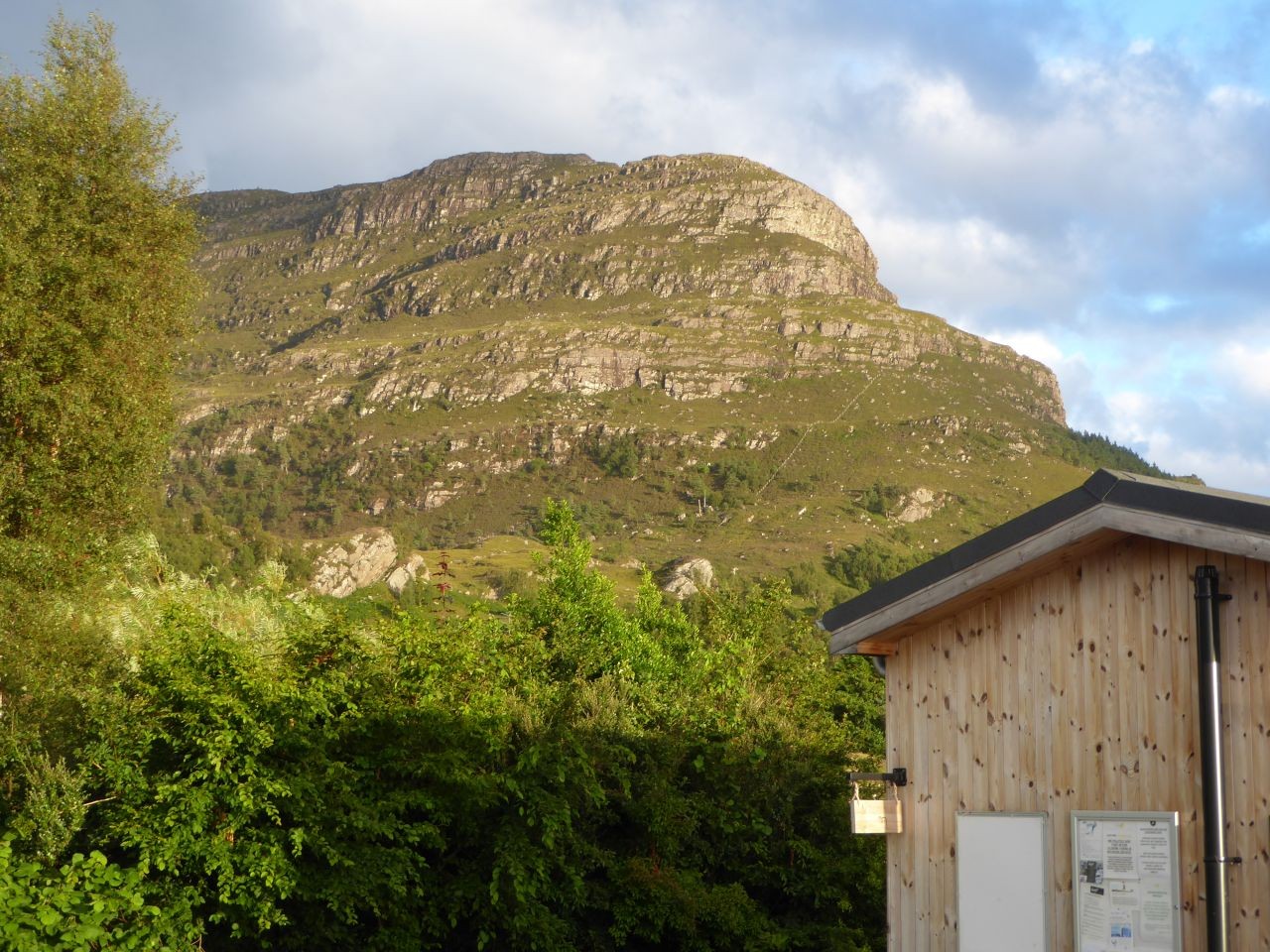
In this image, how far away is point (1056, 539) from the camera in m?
8.65

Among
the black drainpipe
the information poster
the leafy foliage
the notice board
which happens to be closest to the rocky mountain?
the leafy foliage

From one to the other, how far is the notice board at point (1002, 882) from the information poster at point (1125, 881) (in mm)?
261

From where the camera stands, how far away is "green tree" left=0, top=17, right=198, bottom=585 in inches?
702

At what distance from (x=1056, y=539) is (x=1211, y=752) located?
1619mm

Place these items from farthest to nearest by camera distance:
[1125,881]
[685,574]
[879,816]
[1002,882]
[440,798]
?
[685,574] < [440,798] < [879,816] < [1002,882] < [1125,881]

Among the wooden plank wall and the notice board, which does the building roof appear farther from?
the notice board

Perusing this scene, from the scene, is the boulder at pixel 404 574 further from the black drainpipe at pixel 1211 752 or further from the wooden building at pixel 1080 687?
the black drainpipe at pixel 1211 752

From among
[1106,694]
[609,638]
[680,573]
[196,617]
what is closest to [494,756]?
[196,617]

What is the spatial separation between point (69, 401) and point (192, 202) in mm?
5806

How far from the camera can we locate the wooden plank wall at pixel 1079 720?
26.1 feet

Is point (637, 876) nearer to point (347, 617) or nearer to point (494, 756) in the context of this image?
point (494, 756)

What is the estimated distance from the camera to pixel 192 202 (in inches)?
875

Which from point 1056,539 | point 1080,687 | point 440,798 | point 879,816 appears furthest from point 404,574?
point 1056,539

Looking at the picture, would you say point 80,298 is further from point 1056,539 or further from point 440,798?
point 1056,539
